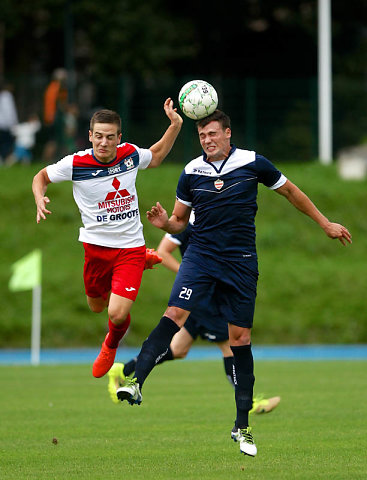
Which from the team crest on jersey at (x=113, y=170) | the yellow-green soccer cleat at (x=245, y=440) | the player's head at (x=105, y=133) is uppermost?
the player's head at (x=105, y=133)

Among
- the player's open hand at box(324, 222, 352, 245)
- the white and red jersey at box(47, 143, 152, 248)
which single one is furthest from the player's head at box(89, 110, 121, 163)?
the player's open hand at box(324, 222, 352, 245)

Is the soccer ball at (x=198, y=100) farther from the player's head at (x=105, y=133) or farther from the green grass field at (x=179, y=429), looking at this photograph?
the green grass field at (x=179, y=429)

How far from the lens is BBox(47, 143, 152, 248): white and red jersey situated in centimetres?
906

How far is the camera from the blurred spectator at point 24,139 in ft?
90.1

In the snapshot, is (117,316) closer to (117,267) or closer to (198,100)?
(117,267)

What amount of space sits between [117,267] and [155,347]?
134 centimetres

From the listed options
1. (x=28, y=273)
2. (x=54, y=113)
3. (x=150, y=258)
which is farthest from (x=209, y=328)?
(x=54, y=113)

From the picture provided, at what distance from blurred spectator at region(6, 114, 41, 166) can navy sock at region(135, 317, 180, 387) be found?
65.0 ft

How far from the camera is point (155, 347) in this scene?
26.8 feet

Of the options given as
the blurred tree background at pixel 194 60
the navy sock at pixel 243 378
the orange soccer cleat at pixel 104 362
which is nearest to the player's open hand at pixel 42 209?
the orange soccer cleat at pixel 104 362

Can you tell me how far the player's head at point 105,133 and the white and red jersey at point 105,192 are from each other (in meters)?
0.15

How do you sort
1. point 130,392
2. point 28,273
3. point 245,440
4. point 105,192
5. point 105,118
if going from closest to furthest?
point 130,392 → point 245,440 → point 105,118 → point 105,192 → point 28,273

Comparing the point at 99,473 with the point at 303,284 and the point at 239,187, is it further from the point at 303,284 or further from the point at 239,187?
the point at 303,284

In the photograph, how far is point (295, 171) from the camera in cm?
2783
